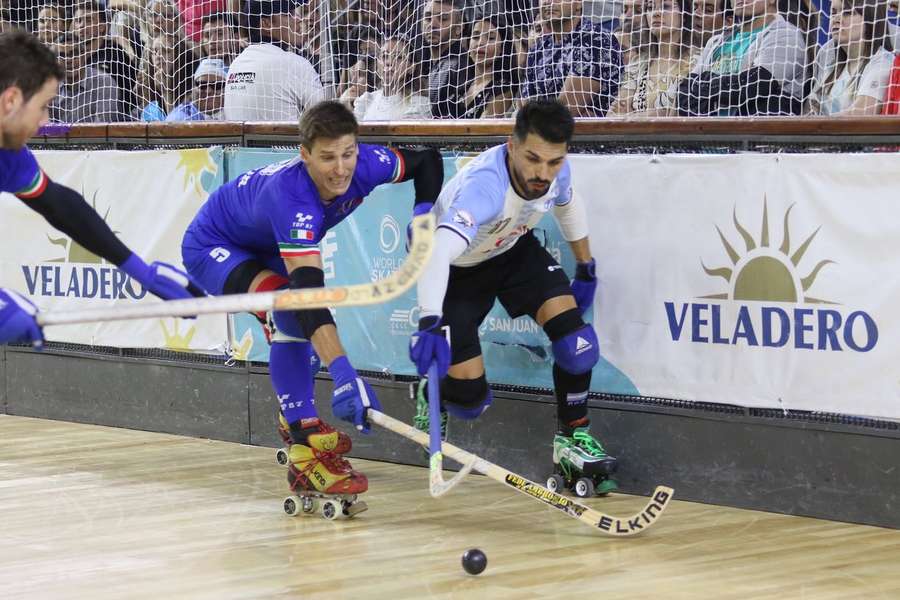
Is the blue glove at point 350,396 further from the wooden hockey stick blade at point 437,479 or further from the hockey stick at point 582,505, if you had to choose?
the wooden hockey stick blade at point 437,479

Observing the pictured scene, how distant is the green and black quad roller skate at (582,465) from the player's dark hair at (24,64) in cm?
255

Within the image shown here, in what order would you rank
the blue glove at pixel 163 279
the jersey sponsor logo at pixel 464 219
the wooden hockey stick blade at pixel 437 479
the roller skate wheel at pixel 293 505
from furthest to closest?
the roller skate wheel at pixel 293 505 → the jersey sponsor logo at pixel 464 219 → the wooden hockey stick blade at pixel 437 479 → the blue glove at pixel 163 279

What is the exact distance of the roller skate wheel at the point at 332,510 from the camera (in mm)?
5129

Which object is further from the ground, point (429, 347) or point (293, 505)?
point (429, 347)

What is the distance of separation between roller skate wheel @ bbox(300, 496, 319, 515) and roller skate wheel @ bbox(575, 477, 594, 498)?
3.40 ft

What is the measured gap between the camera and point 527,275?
5.48 metres

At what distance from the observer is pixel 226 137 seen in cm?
687

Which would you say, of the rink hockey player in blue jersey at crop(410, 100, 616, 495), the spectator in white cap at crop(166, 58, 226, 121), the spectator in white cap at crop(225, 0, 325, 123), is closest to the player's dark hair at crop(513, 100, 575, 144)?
the rink hockey player in blue jersey at crop(410, 100, 616, 495)

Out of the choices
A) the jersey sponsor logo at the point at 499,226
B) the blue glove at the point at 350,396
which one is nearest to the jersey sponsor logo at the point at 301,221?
the blue glove at the point at 350,396

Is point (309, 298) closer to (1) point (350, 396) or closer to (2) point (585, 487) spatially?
(1) point (350, 396)

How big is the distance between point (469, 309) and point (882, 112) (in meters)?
1.73

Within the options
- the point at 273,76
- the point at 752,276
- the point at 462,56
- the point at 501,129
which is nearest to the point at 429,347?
the point at 752,276

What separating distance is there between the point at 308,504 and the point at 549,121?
5.56 feet

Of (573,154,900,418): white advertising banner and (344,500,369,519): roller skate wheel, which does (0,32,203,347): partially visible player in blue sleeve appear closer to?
(344,500,369,519): roller skate wheel
